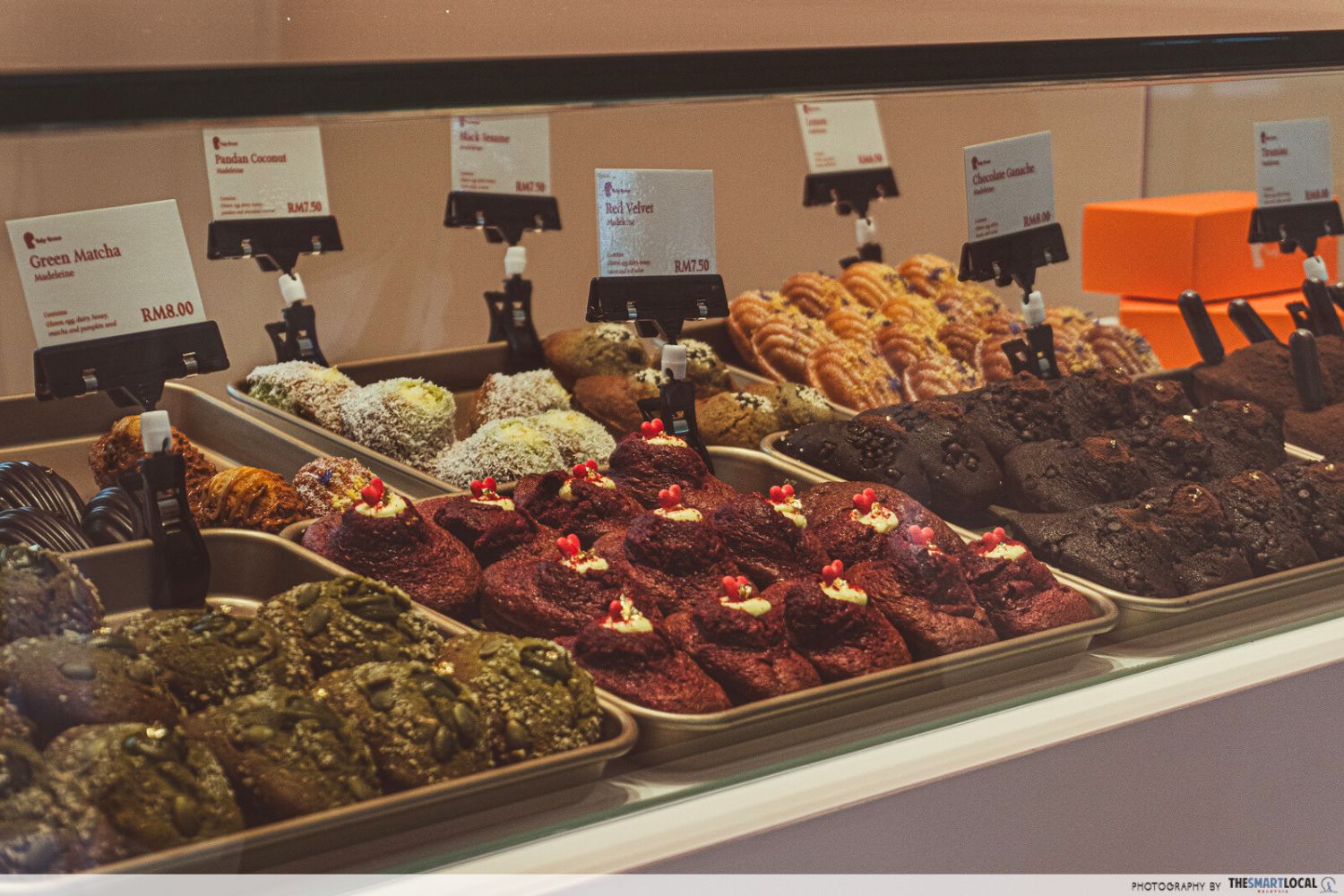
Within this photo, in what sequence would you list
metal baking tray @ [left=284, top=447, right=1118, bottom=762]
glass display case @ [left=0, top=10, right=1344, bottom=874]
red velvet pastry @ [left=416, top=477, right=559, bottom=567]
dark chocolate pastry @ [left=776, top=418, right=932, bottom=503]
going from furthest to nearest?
dark chocolate pastry @ [left=776, top=418, right=932, bottom=503] < red velvet pastry @ [left=416, top=477, right=559, bottom=567] < metal baking tray @ [left=284, top=447, right=1118, bottom=762] < glass display case @ [left=0, top=10, right=1344, bottom=874]

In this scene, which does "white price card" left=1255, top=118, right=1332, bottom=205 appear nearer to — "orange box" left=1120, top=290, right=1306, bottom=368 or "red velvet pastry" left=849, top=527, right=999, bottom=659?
"orange box" left=1120, top=290, right=1306, bottom=368

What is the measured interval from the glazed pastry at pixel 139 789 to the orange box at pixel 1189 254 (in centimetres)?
291

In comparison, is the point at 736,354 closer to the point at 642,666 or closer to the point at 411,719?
the point at 642,666

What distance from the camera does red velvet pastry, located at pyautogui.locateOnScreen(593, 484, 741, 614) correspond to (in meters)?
1.64

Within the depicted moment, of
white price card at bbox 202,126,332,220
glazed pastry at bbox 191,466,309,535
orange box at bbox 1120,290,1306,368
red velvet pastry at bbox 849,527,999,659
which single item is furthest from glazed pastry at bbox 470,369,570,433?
orange box at bbox 1120,290,1306,368

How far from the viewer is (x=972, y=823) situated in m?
1.44

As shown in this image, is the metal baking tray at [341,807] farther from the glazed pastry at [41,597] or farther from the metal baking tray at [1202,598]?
the metal baking tray at [1202,598]

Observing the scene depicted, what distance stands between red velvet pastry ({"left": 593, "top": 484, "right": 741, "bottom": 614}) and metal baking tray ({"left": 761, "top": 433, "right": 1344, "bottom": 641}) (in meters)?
0.45

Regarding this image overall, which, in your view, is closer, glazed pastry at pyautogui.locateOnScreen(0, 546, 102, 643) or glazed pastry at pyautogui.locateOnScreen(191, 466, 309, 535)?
glazed pastry at pyautogui.locateOnScreen(0, 546, 102, 643)

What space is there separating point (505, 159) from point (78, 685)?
1722 mm

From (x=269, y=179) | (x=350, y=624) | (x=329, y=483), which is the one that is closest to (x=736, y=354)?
(x=269, y=179)

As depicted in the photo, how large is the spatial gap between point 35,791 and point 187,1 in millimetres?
815

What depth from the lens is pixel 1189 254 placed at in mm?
3426

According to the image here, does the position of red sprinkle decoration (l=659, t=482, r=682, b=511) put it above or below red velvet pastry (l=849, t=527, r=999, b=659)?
above
